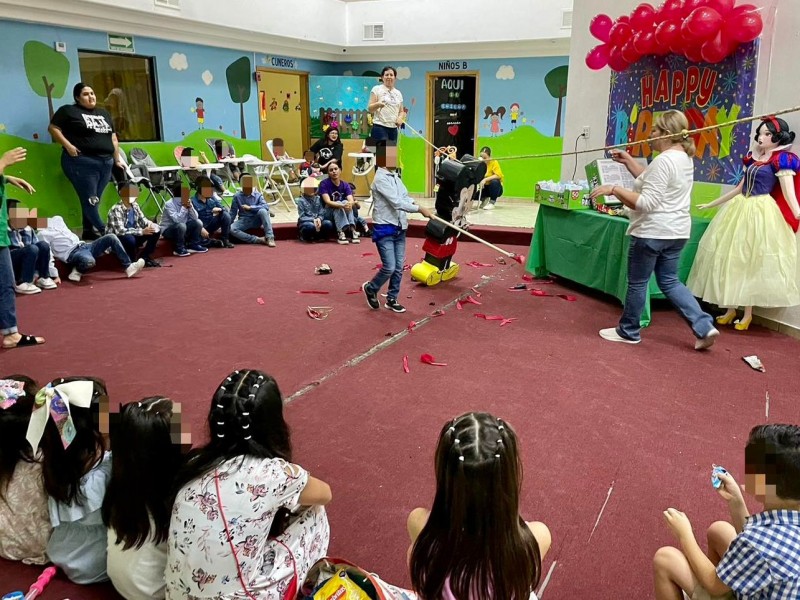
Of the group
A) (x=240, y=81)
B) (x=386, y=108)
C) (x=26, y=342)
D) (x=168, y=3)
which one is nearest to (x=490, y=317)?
(x=26, y=342)

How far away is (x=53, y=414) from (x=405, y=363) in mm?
2239

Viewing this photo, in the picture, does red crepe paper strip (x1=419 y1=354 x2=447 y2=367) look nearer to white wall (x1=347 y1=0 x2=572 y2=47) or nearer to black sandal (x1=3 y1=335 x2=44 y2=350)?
black sandal (x1=3 y1=335 x2=44 y2=350)

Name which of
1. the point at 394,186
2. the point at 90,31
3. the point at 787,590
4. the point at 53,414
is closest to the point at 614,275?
the point at 394,186

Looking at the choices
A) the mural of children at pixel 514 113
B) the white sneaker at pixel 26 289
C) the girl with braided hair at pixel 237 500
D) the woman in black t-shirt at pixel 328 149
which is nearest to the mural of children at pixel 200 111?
the woman in black t-shirt at pixel 328 149

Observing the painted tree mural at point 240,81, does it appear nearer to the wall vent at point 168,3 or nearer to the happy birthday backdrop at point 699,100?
the wall vent at point 168,3

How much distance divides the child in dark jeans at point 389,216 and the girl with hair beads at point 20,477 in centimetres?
287

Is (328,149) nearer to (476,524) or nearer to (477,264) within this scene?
(477,264)

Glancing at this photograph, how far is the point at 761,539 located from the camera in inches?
54.4

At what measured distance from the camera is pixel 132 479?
5.75 ft

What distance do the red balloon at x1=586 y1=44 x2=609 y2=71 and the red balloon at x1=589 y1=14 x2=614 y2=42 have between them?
74 millimetres

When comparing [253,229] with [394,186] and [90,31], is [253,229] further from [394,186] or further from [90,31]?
[394,186]

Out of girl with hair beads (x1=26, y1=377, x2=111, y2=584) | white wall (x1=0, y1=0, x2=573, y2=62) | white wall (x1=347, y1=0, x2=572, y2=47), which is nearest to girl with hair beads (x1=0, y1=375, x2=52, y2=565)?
girl with hair beads (x1=26, y1=377, x2=111, y2=584)

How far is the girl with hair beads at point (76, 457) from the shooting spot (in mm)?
1845

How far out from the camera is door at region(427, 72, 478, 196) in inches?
430
